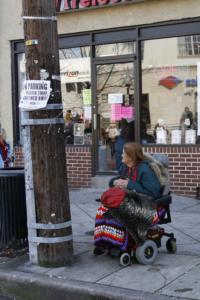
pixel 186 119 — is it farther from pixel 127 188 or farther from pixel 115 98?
pixel 127 188

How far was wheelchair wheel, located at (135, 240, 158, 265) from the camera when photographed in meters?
5.84

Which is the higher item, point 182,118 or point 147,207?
point 182,118

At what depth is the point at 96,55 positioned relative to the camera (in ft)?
36.6

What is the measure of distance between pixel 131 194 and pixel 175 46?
16.7ft

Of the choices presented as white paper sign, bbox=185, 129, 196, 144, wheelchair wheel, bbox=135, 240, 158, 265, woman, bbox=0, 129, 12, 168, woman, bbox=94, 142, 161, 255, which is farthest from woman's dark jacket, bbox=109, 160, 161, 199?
white paper sign, bbox=185, 129, 196, 144

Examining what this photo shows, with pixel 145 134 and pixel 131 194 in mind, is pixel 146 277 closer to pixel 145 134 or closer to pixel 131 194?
pixel 131 194

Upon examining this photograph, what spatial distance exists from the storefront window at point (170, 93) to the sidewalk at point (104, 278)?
12.0ft

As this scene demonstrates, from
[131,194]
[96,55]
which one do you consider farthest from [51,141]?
[96,55]

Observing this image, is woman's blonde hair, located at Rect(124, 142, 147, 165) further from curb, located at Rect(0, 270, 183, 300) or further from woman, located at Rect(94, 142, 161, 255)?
curb, located at Rect(0, 270, 183, 300)

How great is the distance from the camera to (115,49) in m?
10.9

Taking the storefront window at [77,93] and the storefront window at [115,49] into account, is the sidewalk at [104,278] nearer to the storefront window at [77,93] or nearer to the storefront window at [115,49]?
the storefront window at [77,93]

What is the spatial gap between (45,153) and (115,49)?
5.48 metres

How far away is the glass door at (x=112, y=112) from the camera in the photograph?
10820 mm

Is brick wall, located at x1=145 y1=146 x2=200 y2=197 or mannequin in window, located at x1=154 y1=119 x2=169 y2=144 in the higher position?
mannequin in window, located at x1=154 y1=119 x2=169 y2=144
